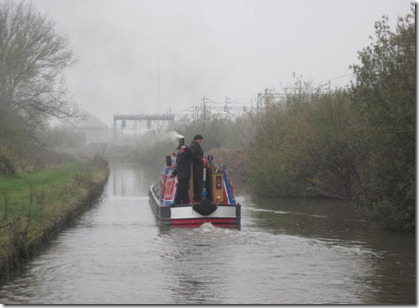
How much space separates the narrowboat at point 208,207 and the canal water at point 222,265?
0.42 meters

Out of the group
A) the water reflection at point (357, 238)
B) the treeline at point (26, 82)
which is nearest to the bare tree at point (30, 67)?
the treeline at point (26, 82)

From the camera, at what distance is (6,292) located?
429 inches

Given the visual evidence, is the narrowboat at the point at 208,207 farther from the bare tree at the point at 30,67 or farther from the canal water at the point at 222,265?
the bare tree at the point at 30,67

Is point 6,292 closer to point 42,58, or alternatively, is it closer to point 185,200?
point 185,200

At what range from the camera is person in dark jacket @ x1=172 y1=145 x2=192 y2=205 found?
A: 62.3ft

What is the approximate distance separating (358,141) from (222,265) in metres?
9.58

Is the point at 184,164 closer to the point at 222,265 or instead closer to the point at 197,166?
the point at 197,166

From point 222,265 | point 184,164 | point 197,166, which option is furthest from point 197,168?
point 222,265

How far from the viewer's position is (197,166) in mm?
19297

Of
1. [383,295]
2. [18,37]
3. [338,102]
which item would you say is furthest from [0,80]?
[383,295]

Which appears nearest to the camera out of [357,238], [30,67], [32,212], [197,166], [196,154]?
[32,212]

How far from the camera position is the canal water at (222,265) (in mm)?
10781

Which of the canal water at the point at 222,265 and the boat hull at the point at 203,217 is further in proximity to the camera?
the boat hull at the point at 203,217

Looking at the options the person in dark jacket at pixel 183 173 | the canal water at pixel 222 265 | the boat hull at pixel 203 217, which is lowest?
the canal water at pixel 222 265
